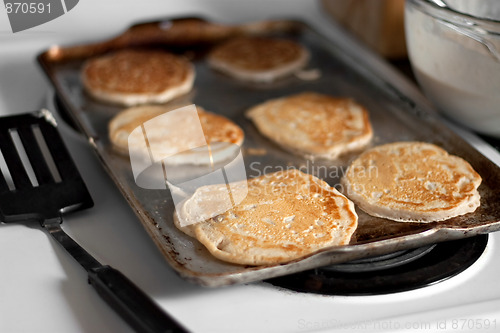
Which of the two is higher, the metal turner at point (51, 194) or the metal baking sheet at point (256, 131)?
the metal turner at point (51, 194)

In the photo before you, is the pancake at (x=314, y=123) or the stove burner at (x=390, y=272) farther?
the pancake at (x=314, y=123)

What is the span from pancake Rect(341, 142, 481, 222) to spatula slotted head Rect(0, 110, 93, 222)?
0.45 metres

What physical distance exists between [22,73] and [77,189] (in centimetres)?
61

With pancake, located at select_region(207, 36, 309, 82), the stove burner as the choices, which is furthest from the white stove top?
pancake, located at select_region(207, 36, 309, 82)

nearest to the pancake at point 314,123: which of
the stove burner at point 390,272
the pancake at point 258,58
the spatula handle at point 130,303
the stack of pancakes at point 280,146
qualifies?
the stack of pancakes at point 280,146

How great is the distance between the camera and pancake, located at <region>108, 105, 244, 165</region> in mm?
1206

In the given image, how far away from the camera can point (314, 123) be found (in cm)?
133

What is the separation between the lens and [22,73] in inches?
62.4

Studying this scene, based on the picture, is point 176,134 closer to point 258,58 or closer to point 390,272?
point 258,58

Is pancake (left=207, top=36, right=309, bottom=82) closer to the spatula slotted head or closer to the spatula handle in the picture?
the spatula slotted head

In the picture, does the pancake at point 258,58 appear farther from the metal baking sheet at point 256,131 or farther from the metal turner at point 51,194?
the metal turner at point 51,194

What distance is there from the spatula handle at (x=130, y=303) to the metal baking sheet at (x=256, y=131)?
6cm

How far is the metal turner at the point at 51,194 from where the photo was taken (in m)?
0.81

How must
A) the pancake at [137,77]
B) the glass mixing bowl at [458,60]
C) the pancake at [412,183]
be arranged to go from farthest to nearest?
the pancake at [137,77] → the glass mixing bowl at [458,60] → the pancake at [412,183]
